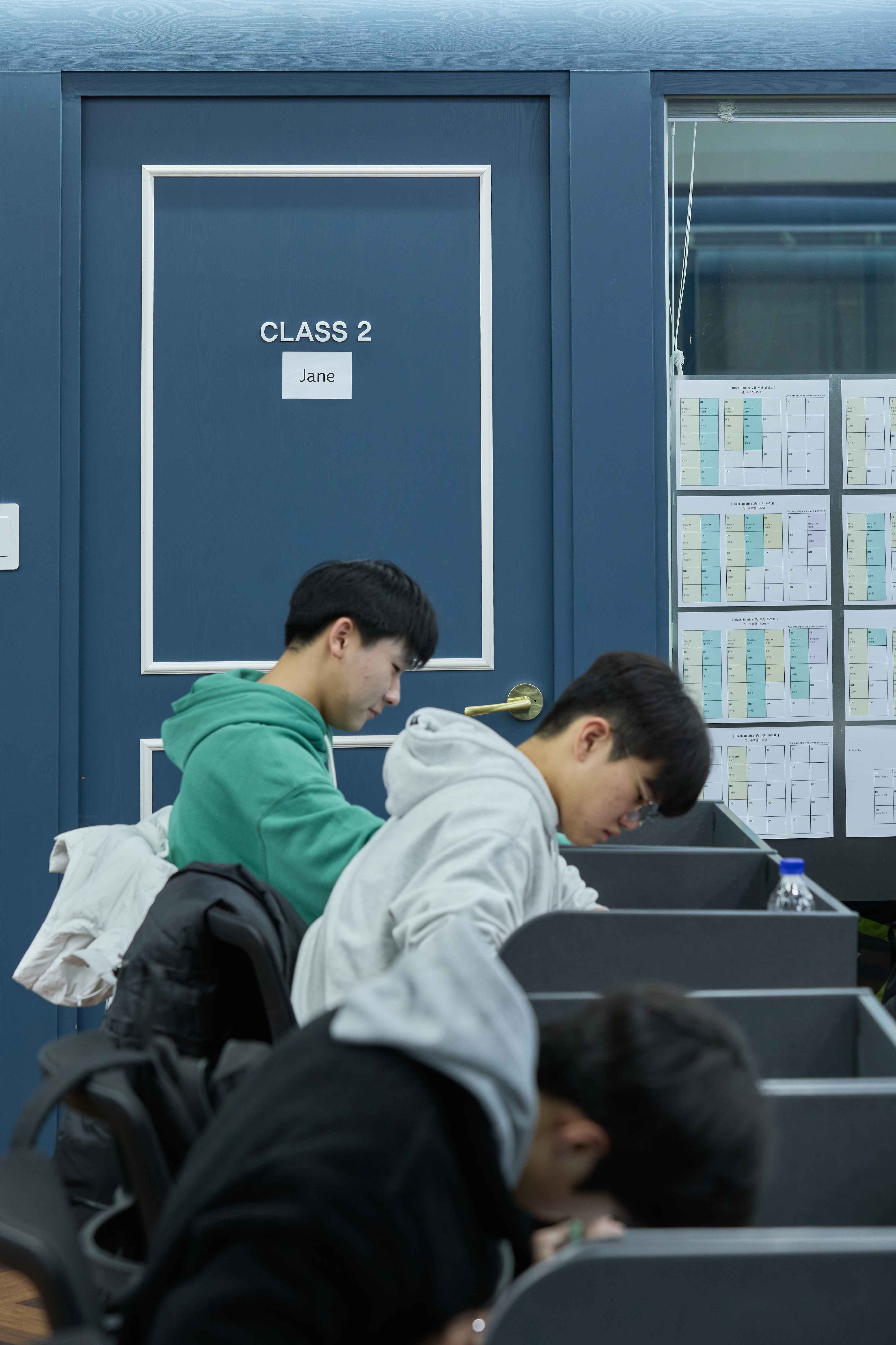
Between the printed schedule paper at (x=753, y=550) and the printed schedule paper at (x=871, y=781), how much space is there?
31 centimetres

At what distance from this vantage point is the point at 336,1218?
0.59m

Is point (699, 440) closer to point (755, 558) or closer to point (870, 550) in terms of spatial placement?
point (755, 558)

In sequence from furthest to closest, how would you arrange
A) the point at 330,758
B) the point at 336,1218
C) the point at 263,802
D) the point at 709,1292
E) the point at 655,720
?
the point at 330,758, the point at 263,802, the point at 655,720, the point at 709,1292, the point at 336,1218

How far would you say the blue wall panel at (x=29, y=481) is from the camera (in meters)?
2.44

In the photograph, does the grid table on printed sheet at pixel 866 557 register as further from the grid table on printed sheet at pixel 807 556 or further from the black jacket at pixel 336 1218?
the black jacket at pixel 336 1218

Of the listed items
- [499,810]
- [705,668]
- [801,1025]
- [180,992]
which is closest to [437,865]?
[499,810]

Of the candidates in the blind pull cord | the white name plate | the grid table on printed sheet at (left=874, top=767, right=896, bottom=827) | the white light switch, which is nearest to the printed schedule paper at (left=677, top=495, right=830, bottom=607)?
the blind pull cord

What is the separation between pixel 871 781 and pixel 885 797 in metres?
0.05

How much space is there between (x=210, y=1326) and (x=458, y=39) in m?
2.49

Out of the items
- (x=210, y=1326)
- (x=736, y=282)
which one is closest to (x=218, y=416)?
(x=736, y=282)

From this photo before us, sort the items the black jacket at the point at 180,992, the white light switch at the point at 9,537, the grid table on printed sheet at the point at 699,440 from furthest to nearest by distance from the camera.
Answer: the grid table on printed sheet at the point at 699,440, the white light switch at the point at 9,537, the black jacket at the point at 180,992

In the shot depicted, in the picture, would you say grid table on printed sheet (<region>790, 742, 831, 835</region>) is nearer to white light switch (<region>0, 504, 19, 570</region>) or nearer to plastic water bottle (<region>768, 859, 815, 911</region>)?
plastic water bottle (<region>768, 859, 815, 911</region>)

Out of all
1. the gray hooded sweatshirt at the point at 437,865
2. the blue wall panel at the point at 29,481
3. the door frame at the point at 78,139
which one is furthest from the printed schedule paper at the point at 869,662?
the blue wall panel at the point at 29,481

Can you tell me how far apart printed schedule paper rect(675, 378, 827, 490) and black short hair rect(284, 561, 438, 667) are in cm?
87
